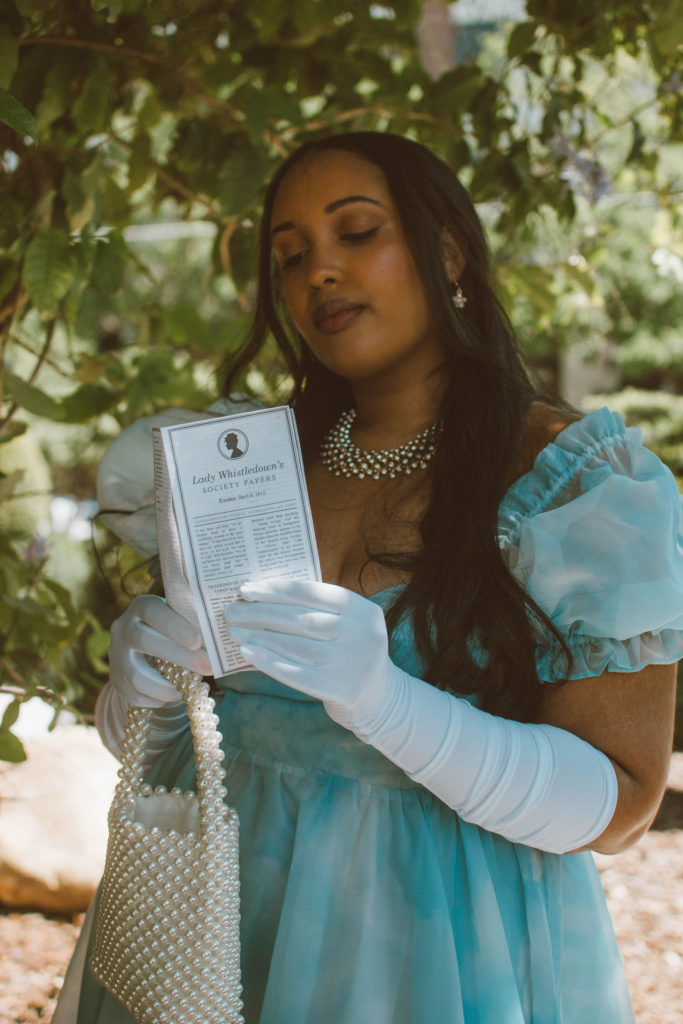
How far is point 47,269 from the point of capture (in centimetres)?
150

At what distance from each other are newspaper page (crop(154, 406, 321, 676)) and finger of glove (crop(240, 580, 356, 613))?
0.05 ft

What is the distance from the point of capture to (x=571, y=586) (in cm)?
102

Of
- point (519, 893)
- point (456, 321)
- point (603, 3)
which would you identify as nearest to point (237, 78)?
point (603, 3)

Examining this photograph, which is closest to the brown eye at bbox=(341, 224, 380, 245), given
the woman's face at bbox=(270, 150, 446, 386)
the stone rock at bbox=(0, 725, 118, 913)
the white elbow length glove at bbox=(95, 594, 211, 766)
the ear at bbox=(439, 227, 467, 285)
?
the woman's face at bbox=(270, 150, 446, 386)

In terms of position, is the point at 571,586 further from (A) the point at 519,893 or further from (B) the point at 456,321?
(B) the point at 456,321

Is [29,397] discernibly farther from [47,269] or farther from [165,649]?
[165,649]

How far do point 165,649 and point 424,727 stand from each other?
325 mm

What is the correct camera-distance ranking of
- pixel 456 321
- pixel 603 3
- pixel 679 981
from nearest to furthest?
pixel 456 321, pixel 603 3, pixel 679 981

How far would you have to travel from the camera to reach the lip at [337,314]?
4.34 feet

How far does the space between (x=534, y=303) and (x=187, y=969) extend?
1991 mm

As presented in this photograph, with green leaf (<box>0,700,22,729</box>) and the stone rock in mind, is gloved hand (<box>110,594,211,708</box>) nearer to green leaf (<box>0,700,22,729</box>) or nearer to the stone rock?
green leaf (<box>0,700,22,729</box>)

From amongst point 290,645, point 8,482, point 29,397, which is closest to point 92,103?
point 29,397

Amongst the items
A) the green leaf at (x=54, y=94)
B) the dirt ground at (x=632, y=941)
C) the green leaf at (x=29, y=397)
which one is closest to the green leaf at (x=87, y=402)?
the green leaf at (x=29, y=397)

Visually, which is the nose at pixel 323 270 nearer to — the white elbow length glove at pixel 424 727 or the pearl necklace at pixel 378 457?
the pearl necklace at pixel 378 457
